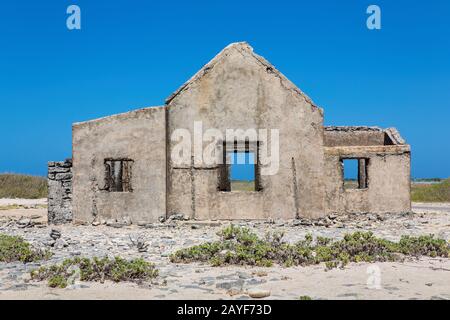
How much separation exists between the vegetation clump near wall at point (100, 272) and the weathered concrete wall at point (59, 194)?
24.1ft

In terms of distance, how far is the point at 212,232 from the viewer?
43.3 feet

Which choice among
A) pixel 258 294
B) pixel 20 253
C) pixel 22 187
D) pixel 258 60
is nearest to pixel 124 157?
pixel 258 60

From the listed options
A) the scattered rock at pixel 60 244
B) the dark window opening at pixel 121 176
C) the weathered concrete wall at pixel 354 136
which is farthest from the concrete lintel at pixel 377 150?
the scattered rock at pixel 60 244

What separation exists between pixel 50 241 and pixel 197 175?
16.2ft

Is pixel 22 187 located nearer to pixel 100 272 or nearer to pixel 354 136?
pixel 354 136

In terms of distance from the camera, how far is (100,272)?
25.1ft

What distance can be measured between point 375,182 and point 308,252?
7466mm

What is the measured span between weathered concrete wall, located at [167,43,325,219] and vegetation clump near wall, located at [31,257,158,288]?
696cm

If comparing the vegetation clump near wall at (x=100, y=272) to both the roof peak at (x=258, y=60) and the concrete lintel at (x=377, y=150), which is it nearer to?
the roof peak at (x=258, y=60)

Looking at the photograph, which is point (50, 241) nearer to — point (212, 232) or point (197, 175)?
point (212, 232)

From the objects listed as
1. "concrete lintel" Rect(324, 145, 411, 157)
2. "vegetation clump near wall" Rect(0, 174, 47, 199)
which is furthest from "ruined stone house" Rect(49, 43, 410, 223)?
"vegetation clump near wall" Rect(0, 174, 47, 199)

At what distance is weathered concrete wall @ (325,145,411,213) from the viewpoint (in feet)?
50.8
